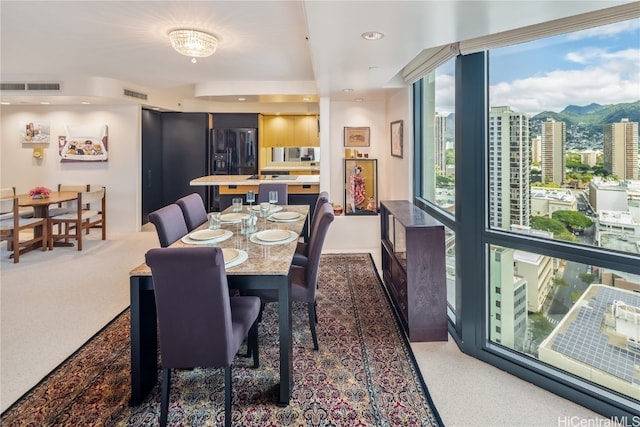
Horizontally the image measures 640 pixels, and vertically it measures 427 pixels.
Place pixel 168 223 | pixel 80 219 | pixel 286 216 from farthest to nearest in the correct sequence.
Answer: pixel 80 219, pixel 286 216, pixel 168 223

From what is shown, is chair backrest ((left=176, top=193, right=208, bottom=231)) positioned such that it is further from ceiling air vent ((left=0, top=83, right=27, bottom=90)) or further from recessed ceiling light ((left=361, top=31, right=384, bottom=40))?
ceiling air vent ((left=0, top=83, right=27, bottom=90))

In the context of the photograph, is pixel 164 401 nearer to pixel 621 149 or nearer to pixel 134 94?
pixel 621 149

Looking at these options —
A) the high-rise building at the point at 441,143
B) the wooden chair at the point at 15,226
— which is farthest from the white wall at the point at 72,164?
the high-rise building at the point at 441,143

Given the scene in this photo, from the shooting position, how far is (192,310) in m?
1.64

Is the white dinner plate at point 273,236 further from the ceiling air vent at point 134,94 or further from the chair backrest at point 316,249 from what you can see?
the ceiling air vent at point 134,94

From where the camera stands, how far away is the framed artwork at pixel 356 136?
5.29 m

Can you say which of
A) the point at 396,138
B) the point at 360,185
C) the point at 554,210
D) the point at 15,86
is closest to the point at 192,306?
the point at 554,210

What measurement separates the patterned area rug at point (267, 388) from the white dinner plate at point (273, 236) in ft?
2.55

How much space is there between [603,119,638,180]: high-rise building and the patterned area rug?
1538mm

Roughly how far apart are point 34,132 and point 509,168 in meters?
7.40

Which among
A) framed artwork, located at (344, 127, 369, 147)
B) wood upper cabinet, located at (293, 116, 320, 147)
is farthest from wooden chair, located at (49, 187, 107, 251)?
framed artwork, located at (344, 127, 369, 147)

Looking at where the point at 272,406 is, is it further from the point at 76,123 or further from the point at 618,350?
the point at 76,123

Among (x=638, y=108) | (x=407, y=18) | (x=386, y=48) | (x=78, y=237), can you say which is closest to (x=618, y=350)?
(x=638, y=108)

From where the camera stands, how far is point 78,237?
5.16 meters
